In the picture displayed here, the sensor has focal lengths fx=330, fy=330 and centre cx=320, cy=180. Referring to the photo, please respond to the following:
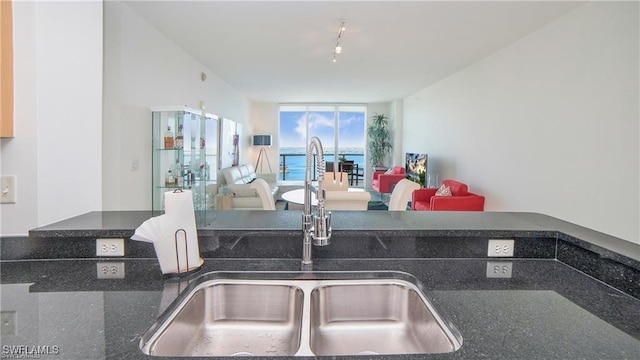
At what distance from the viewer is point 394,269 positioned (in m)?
1.13

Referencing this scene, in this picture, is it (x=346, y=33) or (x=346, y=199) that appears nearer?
(x=346, y=199)

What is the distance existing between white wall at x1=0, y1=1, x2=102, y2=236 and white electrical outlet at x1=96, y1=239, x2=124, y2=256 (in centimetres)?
33

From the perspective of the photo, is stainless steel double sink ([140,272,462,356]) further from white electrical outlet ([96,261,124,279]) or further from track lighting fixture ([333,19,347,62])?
track lighting fixture ([333,19,347,62])

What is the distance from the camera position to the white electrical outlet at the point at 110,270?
1.05 m

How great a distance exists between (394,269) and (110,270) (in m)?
0.95

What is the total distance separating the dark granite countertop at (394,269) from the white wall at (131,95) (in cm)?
174

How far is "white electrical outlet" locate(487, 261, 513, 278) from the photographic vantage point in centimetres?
110

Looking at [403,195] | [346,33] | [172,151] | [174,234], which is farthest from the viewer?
[346,33]

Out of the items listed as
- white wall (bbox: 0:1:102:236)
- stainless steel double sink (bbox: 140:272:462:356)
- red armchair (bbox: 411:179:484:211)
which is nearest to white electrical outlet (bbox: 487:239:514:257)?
stainless steel double sink (bbox: 140:272:462:356)

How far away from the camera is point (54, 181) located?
4.41ft

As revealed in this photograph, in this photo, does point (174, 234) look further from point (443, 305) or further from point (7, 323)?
point (443, 305)

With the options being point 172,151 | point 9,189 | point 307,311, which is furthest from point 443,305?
point 172,151

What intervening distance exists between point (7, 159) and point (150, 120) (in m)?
2.33

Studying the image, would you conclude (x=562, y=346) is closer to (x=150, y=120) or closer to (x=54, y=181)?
(x=54, y=181)
